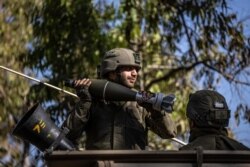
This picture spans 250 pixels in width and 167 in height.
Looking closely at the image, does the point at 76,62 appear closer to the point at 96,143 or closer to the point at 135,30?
the point at 135,30

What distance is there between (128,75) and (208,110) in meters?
0.94

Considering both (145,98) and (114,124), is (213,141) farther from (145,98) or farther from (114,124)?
(114,124)

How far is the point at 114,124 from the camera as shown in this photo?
599 cm

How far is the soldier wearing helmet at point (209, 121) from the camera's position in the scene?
17.3 ft

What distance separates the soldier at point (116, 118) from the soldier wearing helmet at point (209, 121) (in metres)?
0.42

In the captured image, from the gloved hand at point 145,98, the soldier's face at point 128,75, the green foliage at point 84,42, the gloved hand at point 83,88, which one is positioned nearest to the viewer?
the gloved hand at point 145,98

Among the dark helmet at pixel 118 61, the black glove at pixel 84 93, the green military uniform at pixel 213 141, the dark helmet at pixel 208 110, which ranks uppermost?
the dark helmet at pixel 118 61

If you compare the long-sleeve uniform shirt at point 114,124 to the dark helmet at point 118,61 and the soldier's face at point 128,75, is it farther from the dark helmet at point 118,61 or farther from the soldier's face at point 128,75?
the dark helmet at point 118,61

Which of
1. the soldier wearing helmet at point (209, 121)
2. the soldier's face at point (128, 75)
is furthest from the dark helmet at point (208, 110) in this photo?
the soldier's face at point (128, 75)

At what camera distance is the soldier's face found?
20.1 ft

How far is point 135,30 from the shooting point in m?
14.8

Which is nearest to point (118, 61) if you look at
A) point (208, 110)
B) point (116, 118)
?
point (116, 118)

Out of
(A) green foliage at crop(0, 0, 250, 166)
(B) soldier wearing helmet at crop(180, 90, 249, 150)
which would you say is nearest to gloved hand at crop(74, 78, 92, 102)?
(B) soldier wearing helmet at crop(180, 90, 249, 150)

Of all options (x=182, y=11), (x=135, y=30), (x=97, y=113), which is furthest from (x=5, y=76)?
(x=97, y=113)
